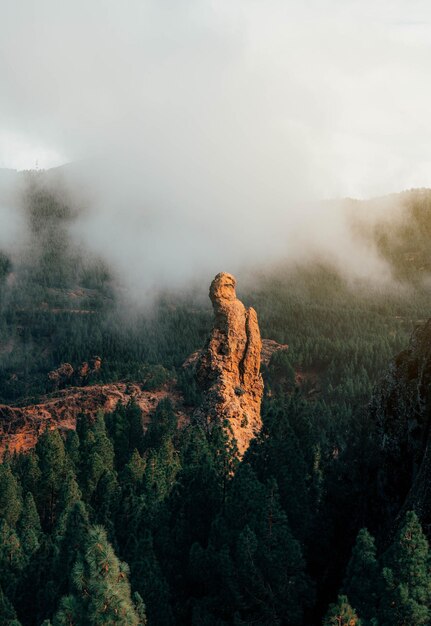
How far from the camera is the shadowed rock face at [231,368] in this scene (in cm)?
7138

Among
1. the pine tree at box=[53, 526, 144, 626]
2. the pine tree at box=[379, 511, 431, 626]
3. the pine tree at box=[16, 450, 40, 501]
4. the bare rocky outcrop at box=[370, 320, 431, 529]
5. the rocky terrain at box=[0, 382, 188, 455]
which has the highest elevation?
the bare rocky outcrop at box=[370, 320, 431, 529]

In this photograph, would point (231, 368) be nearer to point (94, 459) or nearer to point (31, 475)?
point (94, 459)

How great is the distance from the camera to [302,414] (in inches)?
2694

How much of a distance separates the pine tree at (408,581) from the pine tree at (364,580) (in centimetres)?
91

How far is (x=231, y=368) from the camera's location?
7400 cm

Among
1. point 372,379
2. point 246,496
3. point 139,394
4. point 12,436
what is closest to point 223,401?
point 246,496

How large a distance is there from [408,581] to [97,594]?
13.2 m

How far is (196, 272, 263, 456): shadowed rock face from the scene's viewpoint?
234 ft

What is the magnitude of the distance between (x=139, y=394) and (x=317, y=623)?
115 metres

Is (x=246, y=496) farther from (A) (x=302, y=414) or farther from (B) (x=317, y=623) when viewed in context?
(A) (x=302, y=414)

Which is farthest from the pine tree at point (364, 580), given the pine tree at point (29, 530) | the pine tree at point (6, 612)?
the pine tree at point (29, 530)

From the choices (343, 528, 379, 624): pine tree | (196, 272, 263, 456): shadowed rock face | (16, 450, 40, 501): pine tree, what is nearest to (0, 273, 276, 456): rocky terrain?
(196, 272, 263, 456): shadowed rock face

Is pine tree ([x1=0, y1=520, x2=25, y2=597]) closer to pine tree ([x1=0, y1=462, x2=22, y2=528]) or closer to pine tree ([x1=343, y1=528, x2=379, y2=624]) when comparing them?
pine tree ([x1=0, y1=462, x2=22, y2=528])

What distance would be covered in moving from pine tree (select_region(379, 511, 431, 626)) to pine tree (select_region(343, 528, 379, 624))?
911 mm
